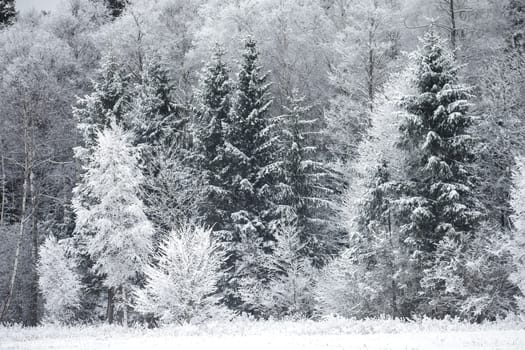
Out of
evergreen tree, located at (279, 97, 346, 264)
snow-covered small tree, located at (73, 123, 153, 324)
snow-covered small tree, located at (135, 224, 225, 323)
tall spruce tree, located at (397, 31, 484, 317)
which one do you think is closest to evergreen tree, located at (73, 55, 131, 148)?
snow-covered small tree, located at (73, 123, 153, 324)

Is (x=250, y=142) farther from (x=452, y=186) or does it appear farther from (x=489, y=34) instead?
(x=489, y=34)

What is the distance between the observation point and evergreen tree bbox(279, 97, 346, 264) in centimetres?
3266

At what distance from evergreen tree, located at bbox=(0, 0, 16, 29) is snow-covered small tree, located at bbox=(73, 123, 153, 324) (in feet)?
115

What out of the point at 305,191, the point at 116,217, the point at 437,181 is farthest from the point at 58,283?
the point at 437,181

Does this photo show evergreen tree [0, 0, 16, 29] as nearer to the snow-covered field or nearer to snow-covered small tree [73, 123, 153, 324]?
snow-covered small tree [73, 123, 153, 324]

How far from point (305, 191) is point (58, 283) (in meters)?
19.0

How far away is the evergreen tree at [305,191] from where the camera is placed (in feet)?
107

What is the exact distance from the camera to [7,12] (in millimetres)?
58125

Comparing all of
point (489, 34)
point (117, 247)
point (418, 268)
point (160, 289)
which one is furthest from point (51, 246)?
point (489, 34)

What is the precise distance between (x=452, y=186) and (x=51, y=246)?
27.9 meters

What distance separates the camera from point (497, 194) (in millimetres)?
27984

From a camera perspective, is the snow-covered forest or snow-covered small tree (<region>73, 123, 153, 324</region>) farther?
snow-covered small tree (<region>73, 123, 153, 324</region>)

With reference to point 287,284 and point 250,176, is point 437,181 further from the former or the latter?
point 250,176

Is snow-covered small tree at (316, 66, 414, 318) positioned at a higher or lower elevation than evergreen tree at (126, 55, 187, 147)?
lower
